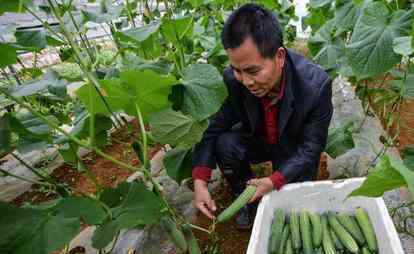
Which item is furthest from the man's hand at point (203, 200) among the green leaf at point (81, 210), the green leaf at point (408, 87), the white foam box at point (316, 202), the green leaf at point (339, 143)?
the green leaf at point (408, 87)

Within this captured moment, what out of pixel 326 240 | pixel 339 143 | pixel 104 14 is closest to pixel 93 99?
pixel 104 14

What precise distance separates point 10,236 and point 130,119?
2.35m

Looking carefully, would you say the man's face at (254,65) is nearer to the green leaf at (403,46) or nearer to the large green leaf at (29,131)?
the green leaf at (403,46)

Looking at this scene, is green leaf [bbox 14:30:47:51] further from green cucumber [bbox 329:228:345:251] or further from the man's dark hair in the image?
green cucumber [bbox 329:228:345:251]

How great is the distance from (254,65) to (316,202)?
76 cm

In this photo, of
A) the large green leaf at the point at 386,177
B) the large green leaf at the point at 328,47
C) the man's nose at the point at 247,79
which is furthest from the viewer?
the large green leaf at the point at 328,47

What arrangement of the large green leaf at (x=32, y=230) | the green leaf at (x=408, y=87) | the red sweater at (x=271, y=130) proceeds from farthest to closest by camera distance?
the green leaf at (x=408, y=87) → the red sweater at (x=271, y=130) → the large green leaf at (x=32, y=230)

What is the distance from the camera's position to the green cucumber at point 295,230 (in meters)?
1.61

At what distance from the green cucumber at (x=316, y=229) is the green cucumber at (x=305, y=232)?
0.02 metres

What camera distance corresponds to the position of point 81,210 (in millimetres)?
1213

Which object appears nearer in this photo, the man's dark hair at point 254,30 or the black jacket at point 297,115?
the man's dark hair at point 254,30

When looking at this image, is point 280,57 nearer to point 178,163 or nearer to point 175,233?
point 178,163

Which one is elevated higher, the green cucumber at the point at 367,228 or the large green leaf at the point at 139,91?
the large green leaf at the point at 139,91

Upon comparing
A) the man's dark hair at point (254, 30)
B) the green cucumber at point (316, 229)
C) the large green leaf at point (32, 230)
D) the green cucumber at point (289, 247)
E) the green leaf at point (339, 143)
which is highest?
the man's dark hair at point (254, 30)
